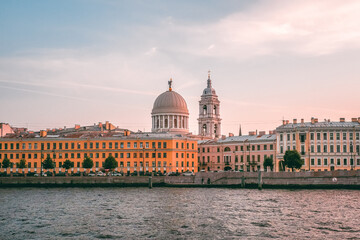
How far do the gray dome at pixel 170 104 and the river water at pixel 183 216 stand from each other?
70020mm

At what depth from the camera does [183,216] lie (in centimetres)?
5056

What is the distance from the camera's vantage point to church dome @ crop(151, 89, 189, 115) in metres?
142

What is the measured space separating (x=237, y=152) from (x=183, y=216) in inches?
2950

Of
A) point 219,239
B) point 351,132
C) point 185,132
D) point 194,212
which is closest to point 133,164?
point 185,132

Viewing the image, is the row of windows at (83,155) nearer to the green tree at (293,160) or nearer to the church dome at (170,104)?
the green tree at (293,160)

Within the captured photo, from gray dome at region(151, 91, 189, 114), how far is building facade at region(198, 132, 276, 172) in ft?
40.7

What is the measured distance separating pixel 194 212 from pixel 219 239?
14821 mm

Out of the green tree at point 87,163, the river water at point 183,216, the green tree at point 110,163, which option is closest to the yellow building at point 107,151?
the green tree at point 110,163

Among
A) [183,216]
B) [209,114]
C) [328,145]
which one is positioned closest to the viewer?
[183,216]

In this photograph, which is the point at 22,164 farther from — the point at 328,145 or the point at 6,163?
the point at 328,145

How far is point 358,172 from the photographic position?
79.4 metres

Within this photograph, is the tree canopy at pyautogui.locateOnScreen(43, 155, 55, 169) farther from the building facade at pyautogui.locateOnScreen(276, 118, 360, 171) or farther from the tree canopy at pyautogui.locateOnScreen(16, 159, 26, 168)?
the building facade at pyautogui.locateOnScreen(276, 118, 360, 171)

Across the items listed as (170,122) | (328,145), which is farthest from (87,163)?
(328,145)

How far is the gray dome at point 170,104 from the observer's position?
465 ft
